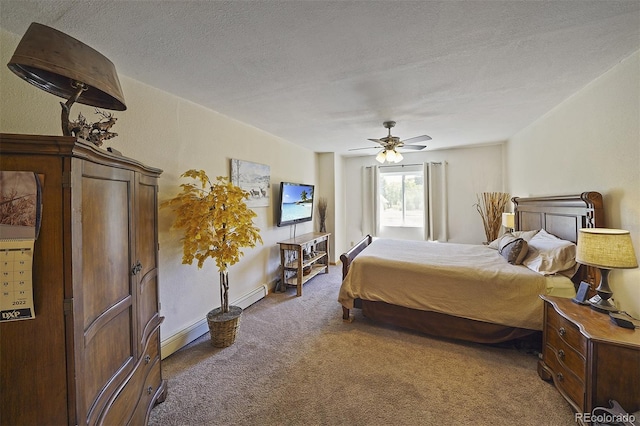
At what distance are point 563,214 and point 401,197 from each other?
315cm

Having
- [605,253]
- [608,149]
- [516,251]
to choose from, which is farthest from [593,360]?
[608,149]

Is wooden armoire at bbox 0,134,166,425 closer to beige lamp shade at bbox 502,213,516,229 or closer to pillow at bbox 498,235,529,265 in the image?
pillow at bbox 498,235,529,265

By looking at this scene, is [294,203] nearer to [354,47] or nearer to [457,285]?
[457,285]

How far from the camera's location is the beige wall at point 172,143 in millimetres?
1507

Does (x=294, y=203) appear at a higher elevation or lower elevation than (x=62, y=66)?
lower

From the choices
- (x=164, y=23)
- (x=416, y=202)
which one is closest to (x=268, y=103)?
(x=164, y=23)

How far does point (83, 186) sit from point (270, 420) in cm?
175

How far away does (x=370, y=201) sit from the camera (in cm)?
567

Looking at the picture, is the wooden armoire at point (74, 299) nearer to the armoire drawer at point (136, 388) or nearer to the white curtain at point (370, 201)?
the armoire drawer at point (136, 388)

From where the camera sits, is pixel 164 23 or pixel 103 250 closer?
pixel 103 250

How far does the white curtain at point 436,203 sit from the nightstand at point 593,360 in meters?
3.31

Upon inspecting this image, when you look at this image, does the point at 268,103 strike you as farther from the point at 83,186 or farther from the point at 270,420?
the point at 270,420

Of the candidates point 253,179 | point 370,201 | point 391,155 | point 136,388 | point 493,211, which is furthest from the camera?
point 370,201

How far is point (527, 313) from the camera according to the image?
7.18ft
